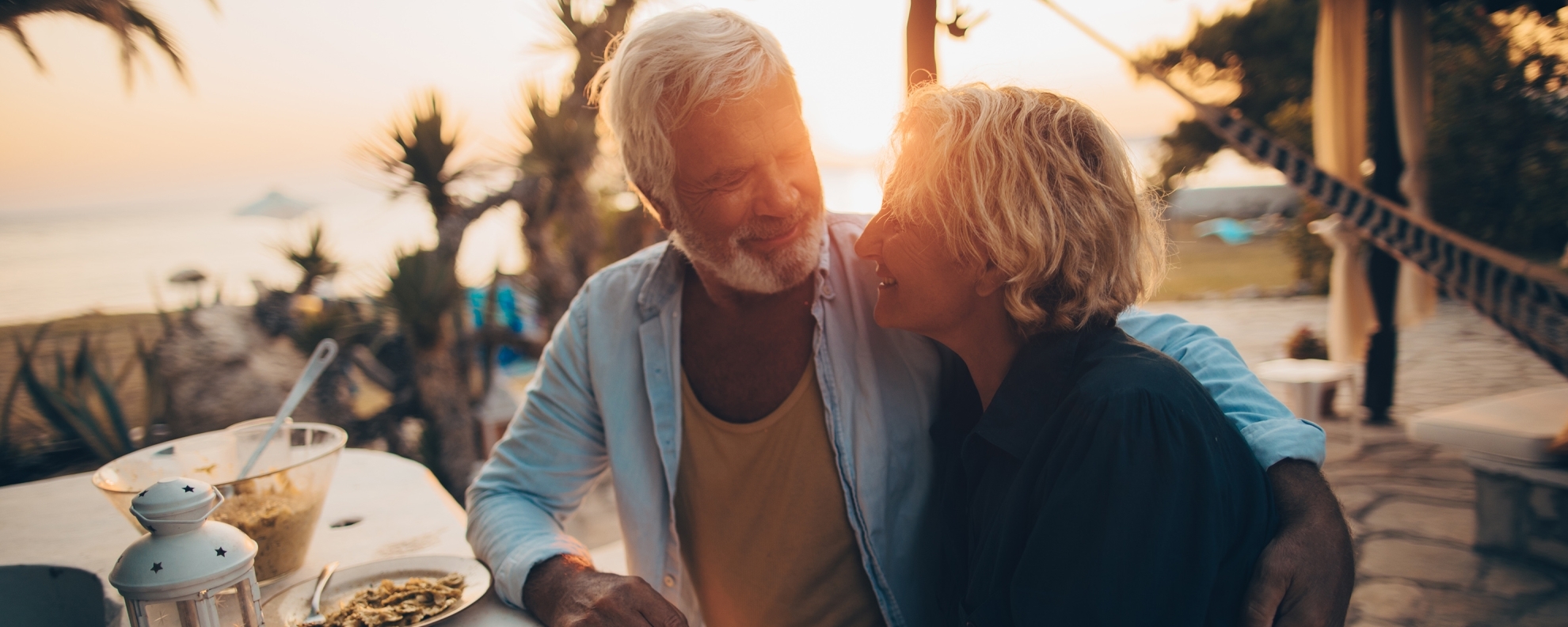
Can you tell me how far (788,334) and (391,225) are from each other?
380 cm

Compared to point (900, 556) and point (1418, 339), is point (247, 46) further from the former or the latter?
point (1418, 339)

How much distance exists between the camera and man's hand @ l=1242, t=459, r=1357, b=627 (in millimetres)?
1094

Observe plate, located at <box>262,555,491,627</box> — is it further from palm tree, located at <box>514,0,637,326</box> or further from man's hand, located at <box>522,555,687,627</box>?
palm tree, located at <box>514,0,637,326</box>

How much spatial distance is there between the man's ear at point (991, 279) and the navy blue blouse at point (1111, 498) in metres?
0.13

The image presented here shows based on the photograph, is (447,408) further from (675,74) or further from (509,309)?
(675,74)

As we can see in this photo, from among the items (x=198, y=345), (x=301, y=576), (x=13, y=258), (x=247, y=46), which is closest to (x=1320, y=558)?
(x=301, y=576)

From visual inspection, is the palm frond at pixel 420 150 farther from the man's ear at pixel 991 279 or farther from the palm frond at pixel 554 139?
the man's ear at pixel 991 279

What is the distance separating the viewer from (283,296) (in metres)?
5.38

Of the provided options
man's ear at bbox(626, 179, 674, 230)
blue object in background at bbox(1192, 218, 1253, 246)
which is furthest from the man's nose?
blue object in background at bbox(1192, 218, 1253, 246)

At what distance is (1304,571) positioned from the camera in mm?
1108

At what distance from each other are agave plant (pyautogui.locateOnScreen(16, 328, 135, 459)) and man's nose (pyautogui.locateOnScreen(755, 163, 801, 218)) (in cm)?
334

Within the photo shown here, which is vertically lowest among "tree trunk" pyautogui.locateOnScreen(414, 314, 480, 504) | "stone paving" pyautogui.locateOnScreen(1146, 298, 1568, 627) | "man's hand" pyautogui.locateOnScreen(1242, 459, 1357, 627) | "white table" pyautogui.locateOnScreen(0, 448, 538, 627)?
"stone paving" pyautogui.locateOnScreen(1146, 298, 1568, 627)

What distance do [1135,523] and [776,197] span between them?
3.18 feet

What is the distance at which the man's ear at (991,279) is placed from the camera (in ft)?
4.28
